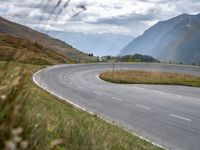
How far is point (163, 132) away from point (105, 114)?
5.01 metres

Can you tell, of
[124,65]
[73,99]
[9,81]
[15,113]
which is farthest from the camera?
[124,65]

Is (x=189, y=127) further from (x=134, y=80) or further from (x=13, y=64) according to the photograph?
(x=134, y=80)

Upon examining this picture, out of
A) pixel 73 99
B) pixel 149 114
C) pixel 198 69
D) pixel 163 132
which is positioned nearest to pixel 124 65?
pixel 198 69

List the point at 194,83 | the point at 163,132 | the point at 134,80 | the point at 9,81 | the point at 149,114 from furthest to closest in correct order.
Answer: the point at 134,80
the point at 194,83
the point at 149,114
the point at 163,132
the point at 9,81

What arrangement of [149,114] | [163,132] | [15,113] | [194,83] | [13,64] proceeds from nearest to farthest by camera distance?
[15,113] → [13,64] → [163,132] → [149,114] → [194,83]

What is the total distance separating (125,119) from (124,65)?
5690 cm

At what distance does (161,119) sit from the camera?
59.5 ft

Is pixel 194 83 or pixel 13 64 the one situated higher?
pixel 13 64

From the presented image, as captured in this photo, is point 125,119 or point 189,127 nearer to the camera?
point 189,127

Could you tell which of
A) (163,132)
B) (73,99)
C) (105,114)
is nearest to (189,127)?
(163,132)

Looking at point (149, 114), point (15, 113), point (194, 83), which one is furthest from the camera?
point (194, 83)

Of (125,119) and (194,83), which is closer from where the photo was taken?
(125,119)

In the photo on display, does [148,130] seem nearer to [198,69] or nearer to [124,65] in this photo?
[198,69]

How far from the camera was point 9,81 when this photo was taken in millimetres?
4020
